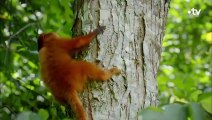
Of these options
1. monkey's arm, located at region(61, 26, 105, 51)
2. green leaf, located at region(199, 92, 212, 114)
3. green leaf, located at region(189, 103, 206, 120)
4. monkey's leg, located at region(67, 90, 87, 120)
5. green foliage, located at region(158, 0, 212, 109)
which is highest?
monkey's arm, located at region(61, 26, 105, 51)

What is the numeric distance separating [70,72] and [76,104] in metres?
0.15

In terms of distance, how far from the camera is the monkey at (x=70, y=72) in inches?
91.0

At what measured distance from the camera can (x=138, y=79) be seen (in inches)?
95.7

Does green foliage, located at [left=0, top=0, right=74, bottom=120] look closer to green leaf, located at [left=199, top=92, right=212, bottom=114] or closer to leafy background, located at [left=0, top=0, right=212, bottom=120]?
leafy background, located at [left=0, top=0, right=212, bottom=120]

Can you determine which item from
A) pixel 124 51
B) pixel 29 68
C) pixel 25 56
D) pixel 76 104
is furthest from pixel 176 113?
pixel 29 68

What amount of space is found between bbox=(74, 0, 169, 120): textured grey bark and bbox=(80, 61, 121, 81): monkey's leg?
42mm

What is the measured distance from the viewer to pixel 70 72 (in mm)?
2318

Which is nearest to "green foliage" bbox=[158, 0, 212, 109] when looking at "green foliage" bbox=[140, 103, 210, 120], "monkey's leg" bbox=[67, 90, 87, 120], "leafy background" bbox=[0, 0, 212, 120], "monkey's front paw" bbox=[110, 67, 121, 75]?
"leafy background" bbox=[0, 0, 212, 120]

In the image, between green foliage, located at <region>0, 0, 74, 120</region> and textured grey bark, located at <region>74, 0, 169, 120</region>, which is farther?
green foliage, located at <region>0, 0, 74, 120</region>

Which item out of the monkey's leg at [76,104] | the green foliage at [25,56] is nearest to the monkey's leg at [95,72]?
the monkey's leg at [76,104]

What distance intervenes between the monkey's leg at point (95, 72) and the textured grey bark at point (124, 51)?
0.04m

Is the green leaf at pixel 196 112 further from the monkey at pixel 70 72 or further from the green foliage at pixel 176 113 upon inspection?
the monkey at pixel 70 72

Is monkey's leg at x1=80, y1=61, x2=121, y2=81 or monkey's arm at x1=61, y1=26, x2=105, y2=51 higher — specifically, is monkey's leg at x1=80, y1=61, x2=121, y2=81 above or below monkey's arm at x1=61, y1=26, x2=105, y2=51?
below

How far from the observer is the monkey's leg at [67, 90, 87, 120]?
2.27 m
